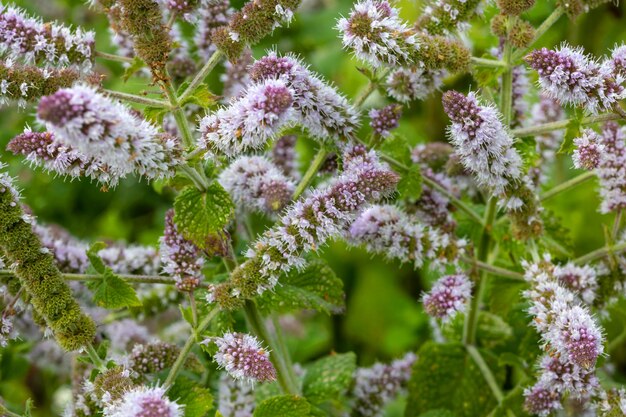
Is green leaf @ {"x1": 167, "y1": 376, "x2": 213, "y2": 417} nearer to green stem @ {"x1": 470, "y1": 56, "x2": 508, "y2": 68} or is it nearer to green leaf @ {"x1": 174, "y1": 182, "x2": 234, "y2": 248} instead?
green leaf @ {"x1": 174, "y1": 182, "x2": 234, "y2": 248}

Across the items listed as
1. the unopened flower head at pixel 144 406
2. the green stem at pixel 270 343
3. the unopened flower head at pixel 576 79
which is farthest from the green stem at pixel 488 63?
the unopened flower head at pixel 144 406

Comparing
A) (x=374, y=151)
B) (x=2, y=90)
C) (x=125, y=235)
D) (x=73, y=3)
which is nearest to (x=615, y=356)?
(x=374, y=151)

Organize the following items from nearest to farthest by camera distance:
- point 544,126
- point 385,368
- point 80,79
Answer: point 80,79 → point 544,126 → point 385,368

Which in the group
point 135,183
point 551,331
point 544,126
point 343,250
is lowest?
point 551,331

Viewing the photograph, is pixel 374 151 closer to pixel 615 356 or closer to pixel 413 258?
pixel 413 258

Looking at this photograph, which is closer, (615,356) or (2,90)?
(2,90)

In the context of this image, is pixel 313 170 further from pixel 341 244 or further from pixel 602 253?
pixel 341 244

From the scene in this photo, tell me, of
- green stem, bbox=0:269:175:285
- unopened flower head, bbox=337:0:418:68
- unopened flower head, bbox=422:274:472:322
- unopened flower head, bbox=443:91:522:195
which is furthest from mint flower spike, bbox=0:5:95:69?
unopened flower head, bbox=422:274:472:322
